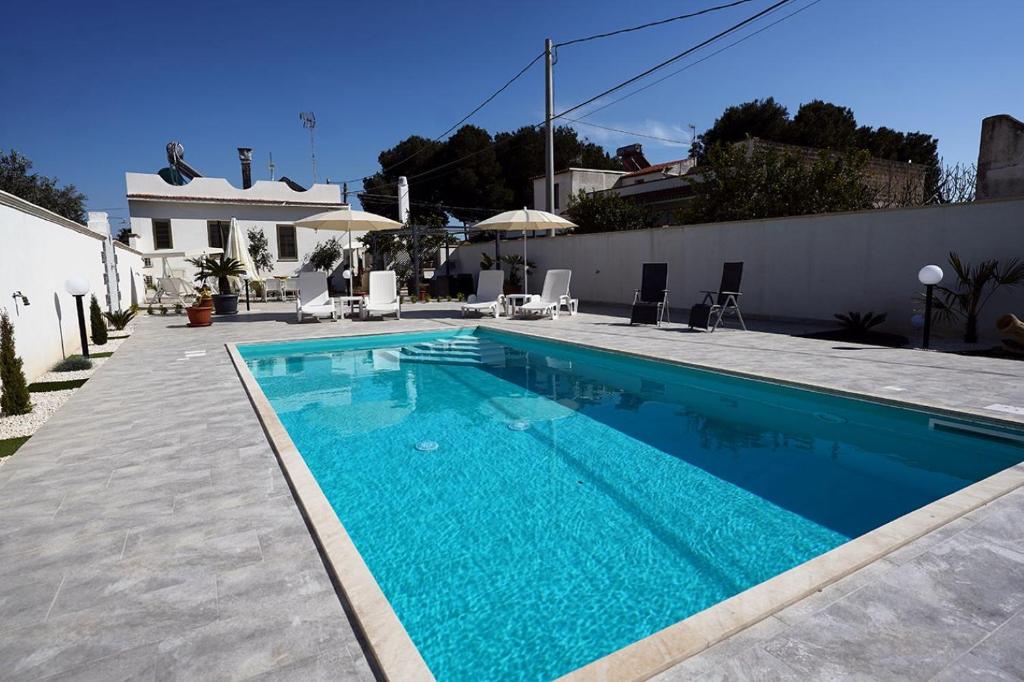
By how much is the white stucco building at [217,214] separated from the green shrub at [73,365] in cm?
1254

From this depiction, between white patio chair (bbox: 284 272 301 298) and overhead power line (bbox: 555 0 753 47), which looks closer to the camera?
overhead power line (bbox: 555 0 753 47)

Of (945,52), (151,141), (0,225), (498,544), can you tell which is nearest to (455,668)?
(498,544)

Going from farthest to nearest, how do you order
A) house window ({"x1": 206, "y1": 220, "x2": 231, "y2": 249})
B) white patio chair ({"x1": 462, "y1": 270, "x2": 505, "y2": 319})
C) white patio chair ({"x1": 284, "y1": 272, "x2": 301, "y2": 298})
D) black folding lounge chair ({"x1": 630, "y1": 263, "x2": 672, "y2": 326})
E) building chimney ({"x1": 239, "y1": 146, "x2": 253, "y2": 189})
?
1. building chimney ({"x1": 239, "y1": 146, "x2": 253, "y2": 189})
2. house window ({"x1": 206, "y1": 220, "x2": 231, "y2": 249})
3. white patio chair ({"x1": 284, "y1": 272, "x2": 301, "y2": 298})
4. white patio chair ({"x1": 462, "y1": 270, "x2": 505, "y2": 319})
5. black folding lounge chair ({"x1": 630, "y1": 263, "x2": 672, "y2": 326})

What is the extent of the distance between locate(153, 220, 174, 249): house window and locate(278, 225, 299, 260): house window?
389cm

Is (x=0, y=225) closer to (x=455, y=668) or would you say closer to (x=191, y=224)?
(x=455, y=668)

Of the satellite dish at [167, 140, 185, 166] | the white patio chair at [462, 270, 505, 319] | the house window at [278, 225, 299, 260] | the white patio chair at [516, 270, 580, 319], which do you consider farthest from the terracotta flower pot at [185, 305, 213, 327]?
the satellite dish at [167, 140, 185, 166]

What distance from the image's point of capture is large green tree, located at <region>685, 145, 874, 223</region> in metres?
14.6

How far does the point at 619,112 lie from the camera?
17.2 meters

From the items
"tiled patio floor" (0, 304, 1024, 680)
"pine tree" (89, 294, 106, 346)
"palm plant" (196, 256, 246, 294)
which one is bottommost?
A: "tiled patio floor" (0, 304, 1024, 680)

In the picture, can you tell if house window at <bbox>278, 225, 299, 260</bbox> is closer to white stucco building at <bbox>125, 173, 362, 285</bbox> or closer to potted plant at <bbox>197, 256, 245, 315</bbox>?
white stucco building at <bbox>125, 173, 362, 285</bbox>

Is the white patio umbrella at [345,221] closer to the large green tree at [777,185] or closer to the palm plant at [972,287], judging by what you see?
the large green tree at [777,185]

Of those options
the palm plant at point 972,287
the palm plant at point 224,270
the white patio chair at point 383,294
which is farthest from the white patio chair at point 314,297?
the palm plant at point 972,287

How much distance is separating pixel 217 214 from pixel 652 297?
18757 millimetres

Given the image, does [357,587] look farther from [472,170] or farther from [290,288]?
[472,170]
